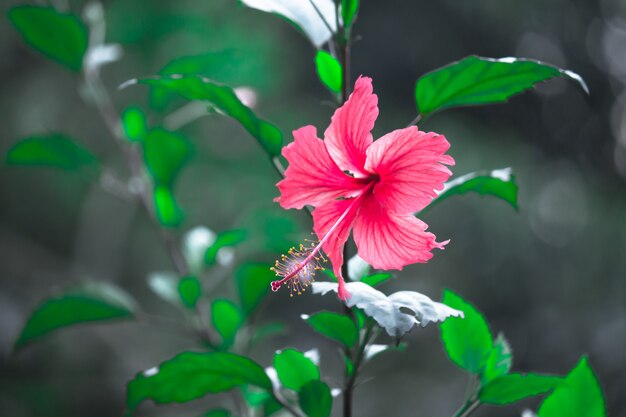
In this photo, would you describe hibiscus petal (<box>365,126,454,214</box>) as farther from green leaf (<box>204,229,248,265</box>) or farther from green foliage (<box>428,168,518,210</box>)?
green leaf (<box>204,229,248,265</box>)

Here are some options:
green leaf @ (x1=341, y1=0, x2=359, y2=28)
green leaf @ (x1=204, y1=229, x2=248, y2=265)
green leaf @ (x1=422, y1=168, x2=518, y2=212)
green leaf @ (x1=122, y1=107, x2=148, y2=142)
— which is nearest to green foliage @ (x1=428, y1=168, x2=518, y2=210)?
green leaf @ (x1=422, y1=168, x2=518, y2=212)

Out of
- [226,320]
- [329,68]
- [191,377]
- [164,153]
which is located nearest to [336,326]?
[191,377]

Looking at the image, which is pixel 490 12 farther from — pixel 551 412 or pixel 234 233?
pixel 551 412

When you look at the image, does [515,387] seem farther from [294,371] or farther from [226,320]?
[226,320]

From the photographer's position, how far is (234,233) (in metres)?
1.00

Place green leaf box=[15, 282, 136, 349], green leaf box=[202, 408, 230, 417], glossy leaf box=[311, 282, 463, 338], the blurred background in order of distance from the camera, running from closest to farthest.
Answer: glossy leaf box=[311, 282, 463, 338] → green leaf box=[202, 408, 230, 417] → green leaf box=[15, 282, 136, 349] → the blurred background

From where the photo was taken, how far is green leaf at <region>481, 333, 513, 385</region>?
70 centimetres

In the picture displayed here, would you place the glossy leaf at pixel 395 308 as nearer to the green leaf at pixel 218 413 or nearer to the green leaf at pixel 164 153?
the green leaf at pixel 218 413

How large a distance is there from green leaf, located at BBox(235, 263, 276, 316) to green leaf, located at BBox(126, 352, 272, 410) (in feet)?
1.23

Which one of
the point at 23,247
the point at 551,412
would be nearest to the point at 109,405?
the point at 23,247

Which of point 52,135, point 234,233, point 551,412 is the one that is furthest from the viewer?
point 52,135

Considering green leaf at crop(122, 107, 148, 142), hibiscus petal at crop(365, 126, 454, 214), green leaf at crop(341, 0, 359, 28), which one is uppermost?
green leaf at crop(341, 0, 359, 28)

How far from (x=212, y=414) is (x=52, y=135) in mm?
589

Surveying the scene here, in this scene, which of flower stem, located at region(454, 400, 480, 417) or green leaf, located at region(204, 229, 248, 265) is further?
green leaf, located at region(204, 229, 248, 265)
